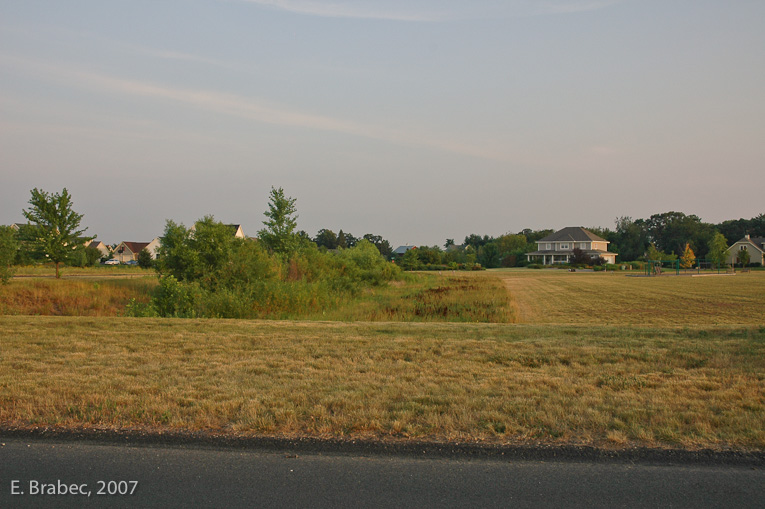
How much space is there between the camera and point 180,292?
754 inches

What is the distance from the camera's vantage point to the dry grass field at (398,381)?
17.2ft

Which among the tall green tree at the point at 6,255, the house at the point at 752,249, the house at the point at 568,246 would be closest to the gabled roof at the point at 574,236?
the house at the point at 568,246

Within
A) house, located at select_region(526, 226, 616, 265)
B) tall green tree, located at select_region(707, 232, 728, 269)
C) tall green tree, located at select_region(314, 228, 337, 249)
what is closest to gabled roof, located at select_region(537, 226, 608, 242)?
house, located at select_region(526, 226, 616, 265)

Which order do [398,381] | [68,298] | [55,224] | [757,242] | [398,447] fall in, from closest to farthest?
[398,447] → [398,381] → [68,298] → [55,224] → [757,242]

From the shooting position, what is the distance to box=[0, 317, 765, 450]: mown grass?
5230 mm

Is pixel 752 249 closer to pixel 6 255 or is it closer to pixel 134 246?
pixel 6 255

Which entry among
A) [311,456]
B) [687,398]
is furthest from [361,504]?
[687,398]

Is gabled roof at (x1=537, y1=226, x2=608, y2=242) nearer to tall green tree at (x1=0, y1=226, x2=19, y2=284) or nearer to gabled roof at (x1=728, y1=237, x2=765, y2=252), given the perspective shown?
gabled roof at (x1=728, y1=237, x2=765, y2=252)

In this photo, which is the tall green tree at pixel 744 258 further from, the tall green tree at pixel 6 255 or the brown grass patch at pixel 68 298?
the tall green tree at pixel 6 255

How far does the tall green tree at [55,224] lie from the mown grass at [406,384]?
97.3 ft

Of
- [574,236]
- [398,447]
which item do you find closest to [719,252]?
[574,236]

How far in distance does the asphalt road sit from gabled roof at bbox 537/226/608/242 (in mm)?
103639

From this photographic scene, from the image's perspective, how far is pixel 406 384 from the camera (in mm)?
6852

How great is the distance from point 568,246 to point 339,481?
106m
